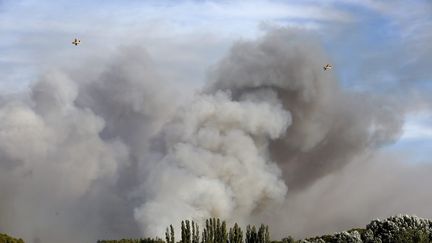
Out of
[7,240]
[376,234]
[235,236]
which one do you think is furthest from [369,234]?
[7,240]

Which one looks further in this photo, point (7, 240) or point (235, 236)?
point (7, 240)

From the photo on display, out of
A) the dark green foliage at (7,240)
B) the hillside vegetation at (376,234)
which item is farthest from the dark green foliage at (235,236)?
the dark green foliage at (7,240)

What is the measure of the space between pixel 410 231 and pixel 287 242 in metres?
29.9

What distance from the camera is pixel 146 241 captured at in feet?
511

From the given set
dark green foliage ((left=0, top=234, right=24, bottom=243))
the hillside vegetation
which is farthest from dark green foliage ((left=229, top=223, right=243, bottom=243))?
dark green foliage ((left=0, top=234, right=24, bottom=243))

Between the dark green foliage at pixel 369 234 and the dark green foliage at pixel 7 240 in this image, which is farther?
the dark green foliage at pixel 7 240

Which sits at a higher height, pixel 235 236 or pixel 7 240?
pixel 7 240

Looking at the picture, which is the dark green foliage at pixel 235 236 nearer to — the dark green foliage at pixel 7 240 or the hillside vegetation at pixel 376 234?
the hillside vegetation at pixel 376 234

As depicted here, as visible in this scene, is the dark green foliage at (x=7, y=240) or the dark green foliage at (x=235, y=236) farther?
the dark green foliage at (x=7, y=240)

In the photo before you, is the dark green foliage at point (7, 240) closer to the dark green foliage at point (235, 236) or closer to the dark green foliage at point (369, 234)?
the dark green foliage at point (369, 234)

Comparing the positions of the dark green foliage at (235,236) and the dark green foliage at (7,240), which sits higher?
the dark green foliage at (7,240)

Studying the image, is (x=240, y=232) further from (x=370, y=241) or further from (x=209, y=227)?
(x=370, y=241)

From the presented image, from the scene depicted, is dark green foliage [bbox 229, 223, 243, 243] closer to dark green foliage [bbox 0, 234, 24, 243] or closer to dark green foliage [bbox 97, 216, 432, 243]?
dark green foliage [bbox 97, 216, 432, 243]

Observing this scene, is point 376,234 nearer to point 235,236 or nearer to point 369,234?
point 369,234
